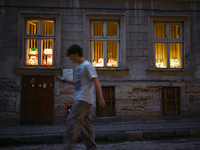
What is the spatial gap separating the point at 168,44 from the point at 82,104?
694 centimetres

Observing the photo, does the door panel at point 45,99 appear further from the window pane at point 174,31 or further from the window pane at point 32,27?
the window pane at point 174,31

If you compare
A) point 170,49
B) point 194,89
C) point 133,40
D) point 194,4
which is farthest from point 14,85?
point 194,4

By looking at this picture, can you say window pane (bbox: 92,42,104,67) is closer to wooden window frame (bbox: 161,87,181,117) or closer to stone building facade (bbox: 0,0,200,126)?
stone building facade (bbox: 0,0,200,126)

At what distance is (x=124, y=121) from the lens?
28.1 feet

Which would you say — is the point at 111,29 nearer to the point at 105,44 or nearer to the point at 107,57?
the point at 105,44

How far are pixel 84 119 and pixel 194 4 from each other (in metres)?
8.09

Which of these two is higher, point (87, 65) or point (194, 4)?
point (194, 4)

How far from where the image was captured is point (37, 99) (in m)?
8.38

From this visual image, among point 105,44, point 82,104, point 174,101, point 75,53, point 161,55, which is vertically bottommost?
point 174,101

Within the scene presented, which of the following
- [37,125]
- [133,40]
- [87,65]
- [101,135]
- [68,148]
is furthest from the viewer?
[133,40]

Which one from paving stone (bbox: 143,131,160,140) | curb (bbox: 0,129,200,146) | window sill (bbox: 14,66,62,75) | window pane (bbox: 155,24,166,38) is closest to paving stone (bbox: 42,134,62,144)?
curb (bbox: 0,129,200,146)

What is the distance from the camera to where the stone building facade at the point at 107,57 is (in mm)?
8398

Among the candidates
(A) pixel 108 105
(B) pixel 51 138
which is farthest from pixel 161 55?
(B) pixel 51 138

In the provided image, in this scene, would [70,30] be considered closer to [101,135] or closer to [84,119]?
[101,135]
